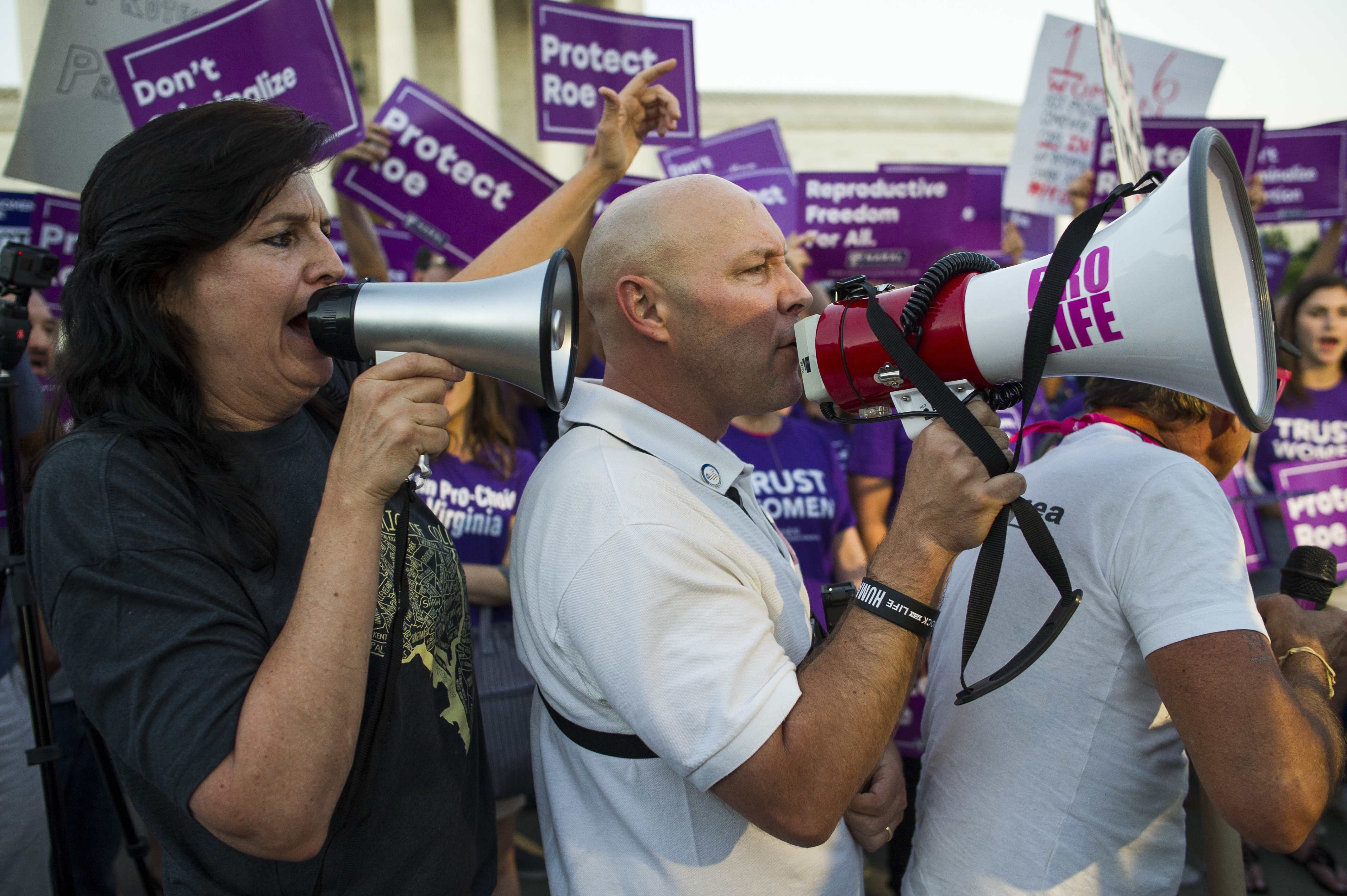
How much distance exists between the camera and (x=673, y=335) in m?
1.64

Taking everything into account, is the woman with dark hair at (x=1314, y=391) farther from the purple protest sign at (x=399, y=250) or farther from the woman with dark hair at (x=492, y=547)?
the purple protest sign at (x=399, y=250)

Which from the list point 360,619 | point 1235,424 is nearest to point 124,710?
point 360,619

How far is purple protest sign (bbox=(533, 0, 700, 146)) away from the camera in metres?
4.27

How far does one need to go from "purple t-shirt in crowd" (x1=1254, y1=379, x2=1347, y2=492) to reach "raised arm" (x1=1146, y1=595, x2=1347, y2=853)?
3.31 meters

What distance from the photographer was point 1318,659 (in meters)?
1.55

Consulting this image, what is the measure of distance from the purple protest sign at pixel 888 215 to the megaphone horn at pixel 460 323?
4.39m

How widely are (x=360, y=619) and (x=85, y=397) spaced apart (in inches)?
23.2

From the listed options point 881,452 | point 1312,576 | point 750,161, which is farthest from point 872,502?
point 750,161

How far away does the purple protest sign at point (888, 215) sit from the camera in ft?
17.6

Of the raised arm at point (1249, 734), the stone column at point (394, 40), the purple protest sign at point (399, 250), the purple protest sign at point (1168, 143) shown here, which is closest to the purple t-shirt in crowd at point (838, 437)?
the purple protest sign at point (1168, 143)

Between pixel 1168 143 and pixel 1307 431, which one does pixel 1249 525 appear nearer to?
pixel 1307 431

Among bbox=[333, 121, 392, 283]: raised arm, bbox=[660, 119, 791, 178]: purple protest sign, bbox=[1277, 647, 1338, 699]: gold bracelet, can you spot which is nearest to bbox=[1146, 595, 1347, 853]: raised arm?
bbox=[1277, 647, 1338, 699]: gold bracelet

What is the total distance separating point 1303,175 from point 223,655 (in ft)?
22.4

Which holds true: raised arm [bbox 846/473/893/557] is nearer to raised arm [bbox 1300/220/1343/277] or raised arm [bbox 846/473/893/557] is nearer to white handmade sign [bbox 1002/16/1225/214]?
white handmade sign [bbox 1002/16/1225/214]
